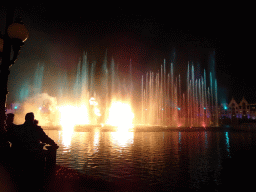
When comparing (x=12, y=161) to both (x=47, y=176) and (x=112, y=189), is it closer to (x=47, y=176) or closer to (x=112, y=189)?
(x=47, y=176)

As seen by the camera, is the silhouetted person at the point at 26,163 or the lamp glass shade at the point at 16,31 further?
the lamp glass shade at the point at 16,31

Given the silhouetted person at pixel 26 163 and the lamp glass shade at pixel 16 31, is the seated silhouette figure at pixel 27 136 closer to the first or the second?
the silhouetted person at pixel 26 163

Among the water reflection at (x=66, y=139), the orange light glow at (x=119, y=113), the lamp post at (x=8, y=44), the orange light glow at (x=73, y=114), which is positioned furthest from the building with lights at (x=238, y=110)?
the lamp post at (x=8, y=44)

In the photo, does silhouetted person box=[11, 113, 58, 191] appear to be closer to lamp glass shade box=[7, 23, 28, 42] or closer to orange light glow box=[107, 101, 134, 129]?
lamp glass shade box=[7, 23, 28, 42]

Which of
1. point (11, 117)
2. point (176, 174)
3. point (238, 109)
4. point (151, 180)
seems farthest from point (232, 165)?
point (238, 109)

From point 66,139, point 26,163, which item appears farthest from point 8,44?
point 66,139

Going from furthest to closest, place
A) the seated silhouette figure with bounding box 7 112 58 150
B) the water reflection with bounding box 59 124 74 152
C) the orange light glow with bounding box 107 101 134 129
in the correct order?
the orange light glow with bounding box 107 101 134 129
the water reflection with bounding box 59 124 74 152
the seated silhouette figure with bounding box 7 112 58 150

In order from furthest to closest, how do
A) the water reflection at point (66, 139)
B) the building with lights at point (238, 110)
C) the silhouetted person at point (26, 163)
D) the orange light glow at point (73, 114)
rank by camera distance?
the building with lights at point (238, 110) → the orange light glow at point (73, 114) → the water reflection at point (66, 139) → the silhouetted person at point (26, 163)

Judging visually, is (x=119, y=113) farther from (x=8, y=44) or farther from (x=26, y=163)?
(x=26, y=163)

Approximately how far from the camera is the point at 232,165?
25.1 feet

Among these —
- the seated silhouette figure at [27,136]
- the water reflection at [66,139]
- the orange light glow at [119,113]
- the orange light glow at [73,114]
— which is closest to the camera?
the seated silhouette figure at [27,136]

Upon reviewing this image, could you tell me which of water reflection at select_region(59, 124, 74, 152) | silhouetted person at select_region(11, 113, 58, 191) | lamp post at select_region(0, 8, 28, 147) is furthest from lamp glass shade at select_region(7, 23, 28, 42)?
water reflection at select_region(59, 124, 74, 152)

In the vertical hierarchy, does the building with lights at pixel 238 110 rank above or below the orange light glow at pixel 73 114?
above

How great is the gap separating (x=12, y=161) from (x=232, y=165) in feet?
22.6
